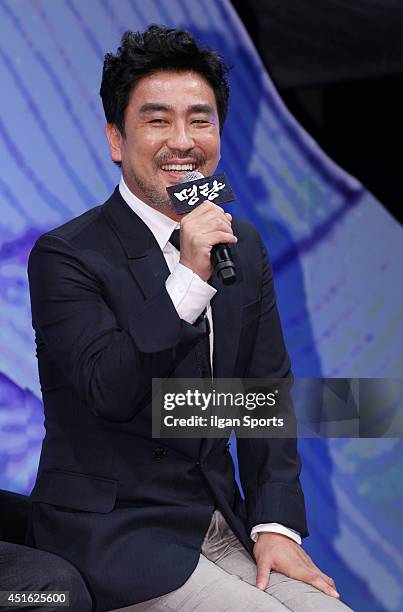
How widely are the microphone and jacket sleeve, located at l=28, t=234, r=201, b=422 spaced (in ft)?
0.38

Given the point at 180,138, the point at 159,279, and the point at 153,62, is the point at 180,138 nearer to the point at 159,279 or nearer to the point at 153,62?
the point at 153,62

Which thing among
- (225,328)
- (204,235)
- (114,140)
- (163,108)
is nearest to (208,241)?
(204,235)

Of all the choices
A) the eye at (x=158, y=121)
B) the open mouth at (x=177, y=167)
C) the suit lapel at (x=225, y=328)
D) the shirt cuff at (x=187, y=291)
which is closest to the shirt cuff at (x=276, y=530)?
the suit lapel at (x=225, y=328)

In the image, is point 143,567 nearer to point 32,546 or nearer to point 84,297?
point 32,546

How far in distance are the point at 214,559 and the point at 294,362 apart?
1.25 m

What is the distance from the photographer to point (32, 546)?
1732 millimetres

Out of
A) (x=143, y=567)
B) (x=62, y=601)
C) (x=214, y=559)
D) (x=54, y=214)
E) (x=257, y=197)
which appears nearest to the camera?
(x=62, y=601)

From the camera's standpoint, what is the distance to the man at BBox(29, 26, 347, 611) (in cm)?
154

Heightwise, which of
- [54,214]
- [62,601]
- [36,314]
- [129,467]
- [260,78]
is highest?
[260,78]

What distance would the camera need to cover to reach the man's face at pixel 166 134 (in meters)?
1.82

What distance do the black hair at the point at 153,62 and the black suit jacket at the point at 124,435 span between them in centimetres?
21

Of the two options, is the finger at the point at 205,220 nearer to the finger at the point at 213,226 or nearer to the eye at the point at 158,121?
the finger at the point at 213,226

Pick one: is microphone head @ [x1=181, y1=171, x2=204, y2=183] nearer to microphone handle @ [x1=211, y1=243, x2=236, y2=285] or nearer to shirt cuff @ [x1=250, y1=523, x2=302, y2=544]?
microphone handle @ [x1=211, y1=243, x2=236, y2=285]

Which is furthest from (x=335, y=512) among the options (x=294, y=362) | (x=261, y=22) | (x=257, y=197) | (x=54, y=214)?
(x=261, y=22)
